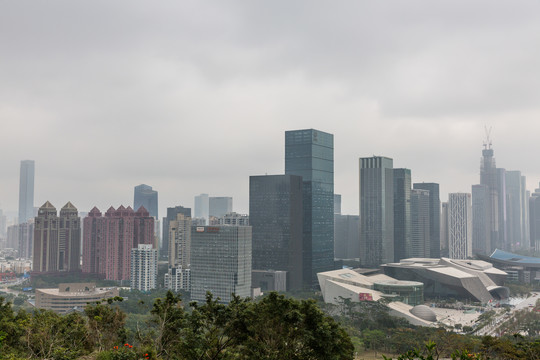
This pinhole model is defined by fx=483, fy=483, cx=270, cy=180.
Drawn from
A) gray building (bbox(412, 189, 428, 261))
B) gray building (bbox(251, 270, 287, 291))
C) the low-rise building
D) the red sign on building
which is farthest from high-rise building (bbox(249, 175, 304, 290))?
gray building (bbox(412, 189, 428, 261))

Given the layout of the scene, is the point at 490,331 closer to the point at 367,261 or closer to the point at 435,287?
the point at 435,287

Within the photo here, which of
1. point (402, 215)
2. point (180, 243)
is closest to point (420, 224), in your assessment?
point (402, 215)

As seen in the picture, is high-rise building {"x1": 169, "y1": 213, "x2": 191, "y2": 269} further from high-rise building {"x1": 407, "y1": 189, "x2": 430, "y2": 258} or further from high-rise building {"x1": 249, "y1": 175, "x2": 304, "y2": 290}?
high-rise building {"x1": 407, "y1": 189, "x2": 430, "y2": 258}

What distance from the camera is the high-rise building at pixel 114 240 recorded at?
146 metres

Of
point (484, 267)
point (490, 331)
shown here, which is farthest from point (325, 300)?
point (484, 267)

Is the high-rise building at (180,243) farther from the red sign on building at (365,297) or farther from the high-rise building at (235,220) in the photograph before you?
the red sign on building at (365,297)

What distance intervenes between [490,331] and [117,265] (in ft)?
345

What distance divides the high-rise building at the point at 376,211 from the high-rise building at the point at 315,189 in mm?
19645

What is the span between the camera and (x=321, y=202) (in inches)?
5782

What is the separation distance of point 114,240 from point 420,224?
114008mm

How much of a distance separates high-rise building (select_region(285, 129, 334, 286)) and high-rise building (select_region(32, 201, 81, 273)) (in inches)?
2806

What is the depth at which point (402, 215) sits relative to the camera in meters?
177

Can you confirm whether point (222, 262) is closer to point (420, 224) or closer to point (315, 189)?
point (315, 189)

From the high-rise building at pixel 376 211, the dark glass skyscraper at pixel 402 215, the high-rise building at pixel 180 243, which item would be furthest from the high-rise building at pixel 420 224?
the high-rise building at pixel 180 243
